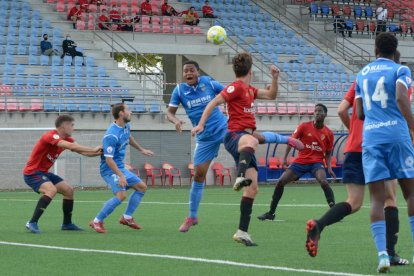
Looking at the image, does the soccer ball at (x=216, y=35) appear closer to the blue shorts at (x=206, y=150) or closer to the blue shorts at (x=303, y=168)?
the blue shorts at (x=303, y=168)

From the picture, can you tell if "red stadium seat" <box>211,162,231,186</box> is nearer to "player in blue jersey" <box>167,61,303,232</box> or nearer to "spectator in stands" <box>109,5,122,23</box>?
"spectator in stands" <box>109,5,122,23</box>

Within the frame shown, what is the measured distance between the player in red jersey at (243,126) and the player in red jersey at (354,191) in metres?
1.69

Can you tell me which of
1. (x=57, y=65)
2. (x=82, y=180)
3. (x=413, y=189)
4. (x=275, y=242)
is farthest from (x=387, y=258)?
(x=57, y=65)

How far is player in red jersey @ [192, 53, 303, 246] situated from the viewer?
1127cm

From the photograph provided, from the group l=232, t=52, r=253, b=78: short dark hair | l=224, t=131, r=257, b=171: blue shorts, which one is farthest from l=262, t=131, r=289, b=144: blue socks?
l=232, t=52, r=253, b=78: short dark hair

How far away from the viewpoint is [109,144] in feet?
44.8

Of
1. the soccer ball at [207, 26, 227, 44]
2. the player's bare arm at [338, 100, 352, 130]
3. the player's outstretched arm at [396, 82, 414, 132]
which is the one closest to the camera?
the player's outstretched arm at [396, 82, 414, 132]

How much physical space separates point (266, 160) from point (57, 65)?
8.29 meters

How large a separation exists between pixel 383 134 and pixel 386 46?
2.57ft

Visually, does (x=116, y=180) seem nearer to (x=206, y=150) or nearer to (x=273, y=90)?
(x=206, y=150)

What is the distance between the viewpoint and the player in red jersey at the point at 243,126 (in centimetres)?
1127

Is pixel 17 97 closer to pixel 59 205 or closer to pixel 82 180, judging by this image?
pixel 82 180

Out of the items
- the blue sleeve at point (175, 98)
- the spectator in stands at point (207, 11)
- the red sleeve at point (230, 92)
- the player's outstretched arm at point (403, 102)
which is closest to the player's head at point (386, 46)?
the player's outstretched arm at point (403, 102)

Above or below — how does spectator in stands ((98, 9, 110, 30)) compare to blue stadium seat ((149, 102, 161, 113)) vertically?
above
